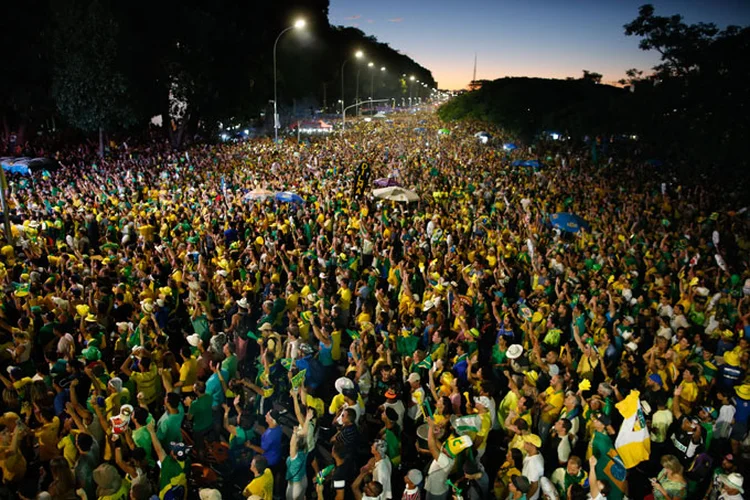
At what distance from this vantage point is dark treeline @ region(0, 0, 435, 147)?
80.6 feet

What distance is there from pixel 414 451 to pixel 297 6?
54.6 metres

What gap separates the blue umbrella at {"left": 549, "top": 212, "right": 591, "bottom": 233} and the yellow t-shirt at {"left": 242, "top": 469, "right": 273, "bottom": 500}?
9.04 m

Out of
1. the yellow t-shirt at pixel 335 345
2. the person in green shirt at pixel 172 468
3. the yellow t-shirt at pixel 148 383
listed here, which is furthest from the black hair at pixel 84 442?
the yellow t-shirt at pixel 335 345

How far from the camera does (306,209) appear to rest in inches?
537

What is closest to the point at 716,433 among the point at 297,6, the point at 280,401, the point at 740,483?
the point at 740,483

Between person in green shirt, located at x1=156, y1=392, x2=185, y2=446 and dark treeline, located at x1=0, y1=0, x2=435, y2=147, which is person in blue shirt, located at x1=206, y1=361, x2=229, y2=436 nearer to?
person in green shirt, located at x1=156, y1=392, x2=185, y2=446

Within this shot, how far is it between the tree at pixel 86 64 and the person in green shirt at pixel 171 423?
25.4 meters

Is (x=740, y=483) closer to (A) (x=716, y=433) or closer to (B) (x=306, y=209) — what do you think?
(A) (x=716, y=433)

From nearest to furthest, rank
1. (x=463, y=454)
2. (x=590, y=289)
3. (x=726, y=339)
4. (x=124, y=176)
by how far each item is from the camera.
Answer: (x=463, y=454) < (x=726, y=339) < (x=590, y=289) < (x=124, y=176)

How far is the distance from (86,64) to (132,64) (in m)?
2.74

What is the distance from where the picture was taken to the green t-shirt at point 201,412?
4.74 m

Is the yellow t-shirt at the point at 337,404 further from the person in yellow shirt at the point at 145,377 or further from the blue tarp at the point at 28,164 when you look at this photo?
the blue tarp at the point at 28,164

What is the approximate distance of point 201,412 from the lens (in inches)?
188

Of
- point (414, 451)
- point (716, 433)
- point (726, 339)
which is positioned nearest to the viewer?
point (716, 433)
